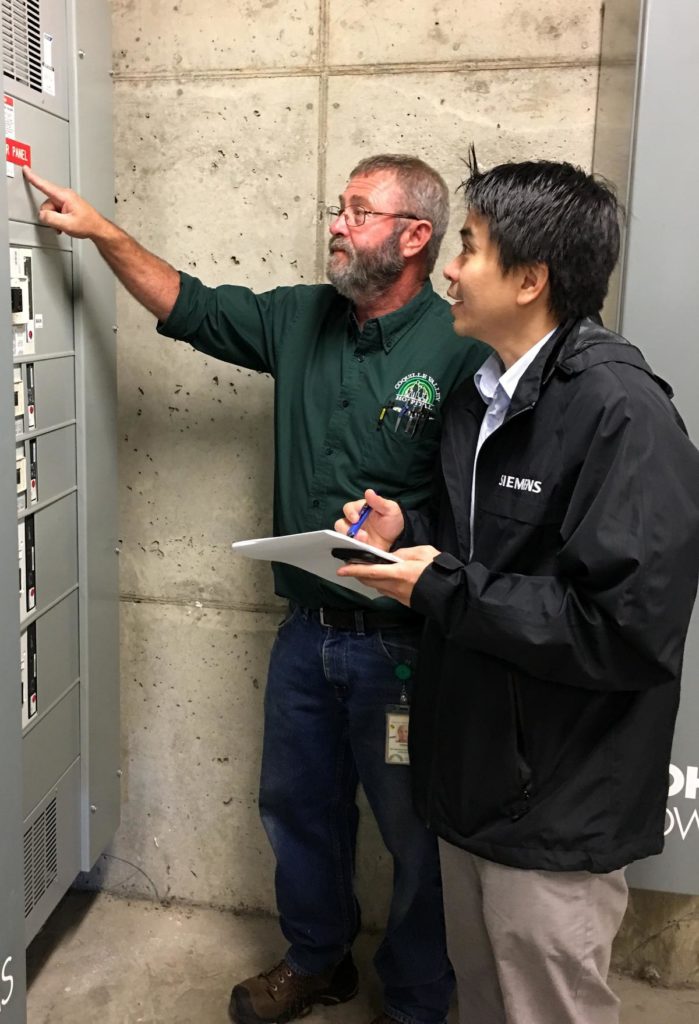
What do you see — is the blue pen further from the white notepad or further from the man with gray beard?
the man with gray beard

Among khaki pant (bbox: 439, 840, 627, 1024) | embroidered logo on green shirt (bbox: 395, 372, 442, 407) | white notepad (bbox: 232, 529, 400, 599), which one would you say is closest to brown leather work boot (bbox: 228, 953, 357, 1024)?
khaki pant (bbox: 439, 840, 627, 1024)

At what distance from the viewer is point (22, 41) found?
5.82 feet

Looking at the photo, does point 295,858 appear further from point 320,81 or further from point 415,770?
point 320,81

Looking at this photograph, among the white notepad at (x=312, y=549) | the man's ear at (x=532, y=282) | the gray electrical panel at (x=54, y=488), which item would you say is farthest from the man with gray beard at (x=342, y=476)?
the man's ear at (x=532, y=282)

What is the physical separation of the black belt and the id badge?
0.17m

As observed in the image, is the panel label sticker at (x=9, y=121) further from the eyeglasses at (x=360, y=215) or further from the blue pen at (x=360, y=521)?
the blue pen at (x=360, y=521)

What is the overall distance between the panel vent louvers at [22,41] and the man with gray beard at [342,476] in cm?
20

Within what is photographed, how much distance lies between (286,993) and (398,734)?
0.78 metres

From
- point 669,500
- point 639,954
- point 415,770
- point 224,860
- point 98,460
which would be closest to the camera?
point 669,500

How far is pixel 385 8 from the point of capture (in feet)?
7.08

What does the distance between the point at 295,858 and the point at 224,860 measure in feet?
1.53

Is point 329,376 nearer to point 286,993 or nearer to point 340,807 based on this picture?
point 340,807

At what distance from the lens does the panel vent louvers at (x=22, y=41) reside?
5.60 ft

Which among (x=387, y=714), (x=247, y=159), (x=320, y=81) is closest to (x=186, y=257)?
(x=247, y=159)
